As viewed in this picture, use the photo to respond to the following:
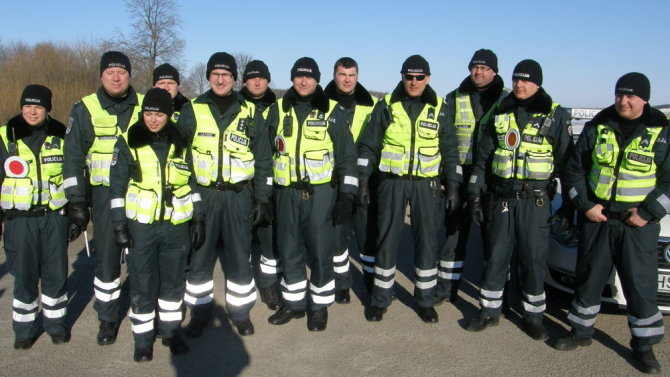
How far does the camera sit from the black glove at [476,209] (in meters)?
4.69

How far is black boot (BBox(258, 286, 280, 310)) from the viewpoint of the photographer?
5.17 meters

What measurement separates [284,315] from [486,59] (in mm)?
3171

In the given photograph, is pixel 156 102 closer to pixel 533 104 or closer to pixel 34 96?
pixel 34 96

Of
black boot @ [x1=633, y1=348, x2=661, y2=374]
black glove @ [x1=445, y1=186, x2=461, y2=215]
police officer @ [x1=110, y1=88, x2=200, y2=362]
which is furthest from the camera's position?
black glove @ [x1=445, y1=186, x2=461, y2=215]

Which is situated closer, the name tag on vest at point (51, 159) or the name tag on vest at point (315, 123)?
the name tag on vest at point (51, 159)

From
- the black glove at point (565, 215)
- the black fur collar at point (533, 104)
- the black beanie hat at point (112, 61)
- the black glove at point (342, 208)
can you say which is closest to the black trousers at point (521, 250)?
the black glove at point (565, 215)

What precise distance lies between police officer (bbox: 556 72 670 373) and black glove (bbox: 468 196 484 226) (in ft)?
2.74

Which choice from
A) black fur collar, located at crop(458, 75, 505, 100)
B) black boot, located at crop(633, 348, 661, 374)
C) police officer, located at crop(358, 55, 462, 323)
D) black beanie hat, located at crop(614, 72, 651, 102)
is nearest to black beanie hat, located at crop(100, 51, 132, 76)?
police officer, located at crop(358, 55, 462, 323)

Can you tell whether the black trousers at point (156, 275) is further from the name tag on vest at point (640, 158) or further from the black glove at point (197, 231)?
the name tag on vest at point (640, 158)

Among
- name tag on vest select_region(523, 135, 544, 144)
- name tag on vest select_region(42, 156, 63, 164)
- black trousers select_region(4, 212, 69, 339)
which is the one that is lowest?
black trousers select_region(4, 212, 69, 339)

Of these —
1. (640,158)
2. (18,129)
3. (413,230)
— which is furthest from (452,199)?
(18,129)

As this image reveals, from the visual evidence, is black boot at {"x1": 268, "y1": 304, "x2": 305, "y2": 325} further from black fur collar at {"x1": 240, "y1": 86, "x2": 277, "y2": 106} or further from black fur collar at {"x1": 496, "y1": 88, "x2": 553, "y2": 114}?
black fur collar at {"x1": 496, "y1": 88, "x2": 553, "y2": 114}

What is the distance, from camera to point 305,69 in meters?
4.66

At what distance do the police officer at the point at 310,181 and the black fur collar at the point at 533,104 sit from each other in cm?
142
